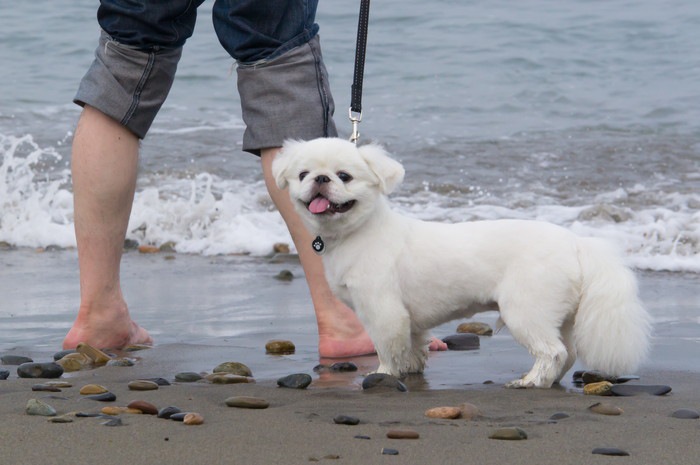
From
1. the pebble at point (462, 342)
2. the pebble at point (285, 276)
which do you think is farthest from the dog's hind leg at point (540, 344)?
the pebble at point (285, 276)

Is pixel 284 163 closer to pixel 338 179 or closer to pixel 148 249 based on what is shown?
pixel 338 179

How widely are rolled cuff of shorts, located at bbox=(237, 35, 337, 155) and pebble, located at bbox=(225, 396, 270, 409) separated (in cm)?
131

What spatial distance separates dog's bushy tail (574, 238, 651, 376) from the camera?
350 cm

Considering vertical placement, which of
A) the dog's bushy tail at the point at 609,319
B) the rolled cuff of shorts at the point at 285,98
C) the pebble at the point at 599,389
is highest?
the rolled cuff of shorts at the point at 285,98

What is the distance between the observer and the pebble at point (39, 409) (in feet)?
9.59

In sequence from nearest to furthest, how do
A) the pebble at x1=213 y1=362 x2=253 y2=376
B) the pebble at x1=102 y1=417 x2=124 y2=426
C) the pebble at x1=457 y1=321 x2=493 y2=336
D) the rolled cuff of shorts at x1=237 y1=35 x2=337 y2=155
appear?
the pebble at x1=102 y1=417 x2=124 y2=426 → the pebble at x1=213 y1=362 x2=253 y2=376 → the rolled cuff of shorts at x1=237 y1=35 x2=337 y2=155 → the pebble at x1=457 y1=321 x2=493 y2=336

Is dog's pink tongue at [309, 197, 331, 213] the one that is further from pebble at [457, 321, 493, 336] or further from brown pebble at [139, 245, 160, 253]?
brown pebble at [139, 245, 160, 253]

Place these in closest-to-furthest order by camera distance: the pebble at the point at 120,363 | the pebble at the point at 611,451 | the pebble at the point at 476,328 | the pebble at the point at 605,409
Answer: the pebble at the point at 611,451 < the pebble at the point at 605,409 < the pebble at the point at 120,363 < the pebble at the point at 476,328

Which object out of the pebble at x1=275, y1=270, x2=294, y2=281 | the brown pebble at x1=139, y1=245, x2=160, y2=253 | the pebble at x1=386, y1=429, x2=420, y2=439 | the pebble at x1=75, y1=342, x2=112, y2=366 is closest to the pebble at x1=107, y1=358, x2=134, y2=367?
the pebble at x1=75, y1=342, x2=112, y2=366

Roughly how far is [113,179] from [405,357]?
1434 mm

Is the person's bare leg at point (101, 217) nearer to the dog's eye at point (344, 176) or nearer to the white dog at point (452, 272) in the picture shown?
the white dog at point (452, 272)

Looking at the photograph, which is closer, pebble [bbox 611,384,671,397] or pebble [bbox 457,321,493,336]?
pebble [bbox 611,384,671,397]

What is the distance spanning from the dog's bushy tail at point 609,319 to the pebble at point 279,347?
126cm

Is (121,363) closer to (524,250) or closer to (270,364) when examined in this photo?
(270,364)
